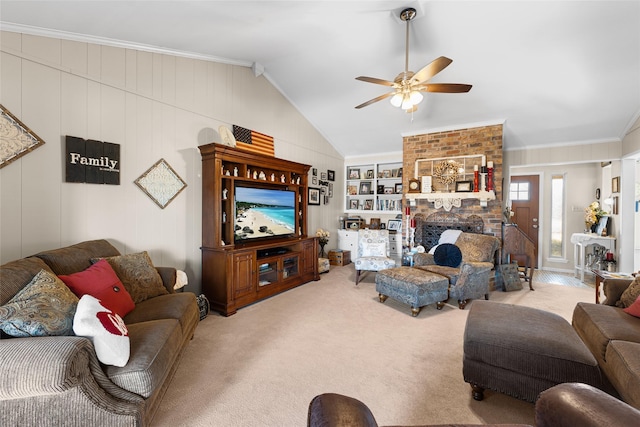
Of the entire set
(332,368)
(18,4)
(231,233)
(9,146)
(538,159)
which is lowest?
(332,368)

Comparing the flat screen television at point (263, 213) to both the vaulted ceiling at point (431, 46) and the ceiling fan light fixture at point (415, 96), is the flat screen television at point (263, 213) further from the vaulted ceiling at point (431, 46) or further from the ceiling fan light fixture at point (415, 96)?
the ceiling fan light fixture at point (415, 96)

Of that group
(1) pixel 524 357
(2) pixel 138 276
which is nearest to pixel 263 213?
(2) pixel 138 276

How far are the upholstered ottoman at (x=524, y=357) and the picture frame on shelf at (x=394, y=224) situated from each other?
4.00 meters

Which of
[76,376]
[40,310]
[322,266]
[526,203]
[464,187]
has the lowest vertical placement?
[322,266]

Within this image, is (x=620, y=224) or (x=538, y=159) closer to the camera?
(x=620, y=224)

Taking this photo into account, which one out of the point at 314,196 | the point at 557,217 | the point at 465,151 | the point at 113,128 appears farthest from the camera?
the point at 557,217

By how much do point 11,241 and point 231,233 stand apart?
1.81m

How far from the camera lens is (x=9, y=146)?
2096 millimetres

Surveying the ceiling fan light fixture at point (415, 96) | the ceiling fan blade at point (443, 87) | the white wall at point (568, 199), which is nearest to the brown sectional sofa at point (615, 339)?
the ceiling fan blade at point (443, 87)

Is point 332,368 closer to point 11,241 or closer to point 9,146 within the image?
point 11,241

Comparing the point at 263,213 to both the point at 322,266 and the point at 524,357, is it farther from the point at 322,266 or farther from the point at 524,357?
the point at 524,357

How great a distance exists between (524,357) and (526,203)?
5502 millimetres

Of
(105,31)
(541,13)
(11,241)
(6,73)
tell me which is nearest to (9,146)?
(6,73)

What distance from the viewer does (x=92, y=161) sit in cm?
255
